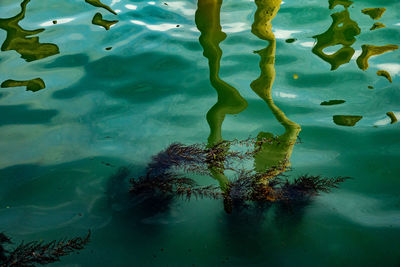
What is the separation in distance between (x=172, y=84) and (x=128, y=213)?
1709 mm

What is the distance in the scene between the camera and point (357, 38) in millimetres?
3990

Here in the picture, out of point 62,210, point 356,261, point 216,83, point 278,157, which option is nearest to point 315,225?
point 356,261

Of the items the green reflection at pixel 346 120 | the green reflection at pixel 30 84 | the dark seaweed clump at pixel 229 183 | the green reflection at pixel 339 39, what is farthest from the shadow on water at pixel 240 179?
the green reflection at pixel 30 84

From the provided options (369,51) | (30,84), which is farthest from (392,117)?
(30,84)

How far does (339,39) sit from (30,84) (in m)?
3.58

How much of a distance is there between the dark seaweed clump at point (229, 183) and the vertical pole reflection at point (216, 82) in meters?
0.06

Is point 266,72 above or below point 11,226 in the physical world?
above

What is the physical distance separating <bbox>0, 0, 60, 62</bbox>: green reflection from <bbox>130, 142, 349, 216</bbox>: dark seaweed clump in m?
2.53

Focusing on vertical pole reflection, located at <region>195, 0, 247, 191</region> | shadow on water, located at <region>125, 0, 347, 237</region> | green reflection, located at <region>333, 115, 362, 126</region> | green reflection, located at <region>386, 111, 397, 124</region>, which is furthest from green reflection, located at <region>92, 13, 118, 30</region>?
green reflection, located at <region>386, 111, 397, 124</region>

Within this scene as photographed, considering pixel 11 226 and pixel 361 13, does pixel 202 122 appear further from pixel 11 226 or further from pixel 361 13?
pixel 361 13

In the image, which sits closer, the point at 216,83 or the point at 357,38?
the point at 216,83

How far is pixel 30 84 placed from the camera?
11.3ft

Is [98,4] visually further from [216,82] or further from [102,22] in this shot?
[216,82]

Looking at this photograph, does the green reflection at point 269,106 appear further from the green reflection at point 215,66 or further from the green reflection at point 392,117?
the green reflection at point 392,117
